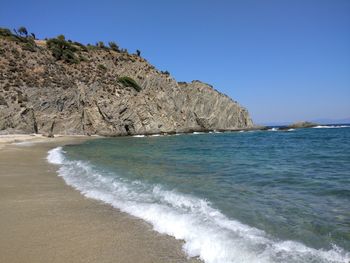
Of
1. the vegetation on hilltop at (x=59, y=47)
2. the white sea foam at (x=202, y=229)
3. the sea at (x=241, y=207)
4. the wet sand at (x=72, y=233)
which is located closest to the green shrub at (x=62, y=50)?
the vegetation on hilltop at (x=59, y=47)

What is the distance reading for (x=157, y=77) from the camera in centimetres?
8512

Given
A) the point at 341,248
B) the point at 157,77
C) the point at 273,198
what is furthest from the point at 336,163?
the point at 157,77

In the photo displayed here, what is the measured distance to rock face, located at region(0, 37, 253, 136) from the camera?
58.4 metres

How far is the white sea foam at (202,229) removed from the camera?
5.34m

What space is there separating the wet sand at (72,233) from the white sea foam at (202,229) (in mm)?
352

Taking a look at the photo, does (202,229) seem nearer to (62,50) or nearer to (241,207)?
(241,207)

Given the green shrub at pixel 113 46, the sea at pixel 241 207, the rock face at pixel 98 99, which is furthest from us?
the green shrub at pixel 113 46

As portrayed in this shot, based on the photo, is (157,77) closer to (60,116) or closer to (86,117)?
(86,117)

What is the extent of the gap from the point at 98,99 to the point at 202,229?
205ft

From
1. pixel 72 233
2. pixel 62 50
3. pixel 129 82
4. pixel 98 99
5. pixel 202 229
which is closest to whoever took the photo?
pixel 72 233

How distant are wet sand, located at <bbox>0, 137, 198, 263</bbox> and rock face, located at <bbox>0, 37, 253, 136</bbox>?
A: 45849mm

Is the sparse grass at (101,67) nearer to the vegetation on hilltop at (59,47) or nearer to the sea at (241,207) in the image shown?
the vegetation on hilltop at (59,47)

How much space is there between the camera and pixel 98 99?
2623 inches

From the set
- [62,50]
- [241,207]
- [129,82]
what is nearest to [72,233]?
[241,207]
